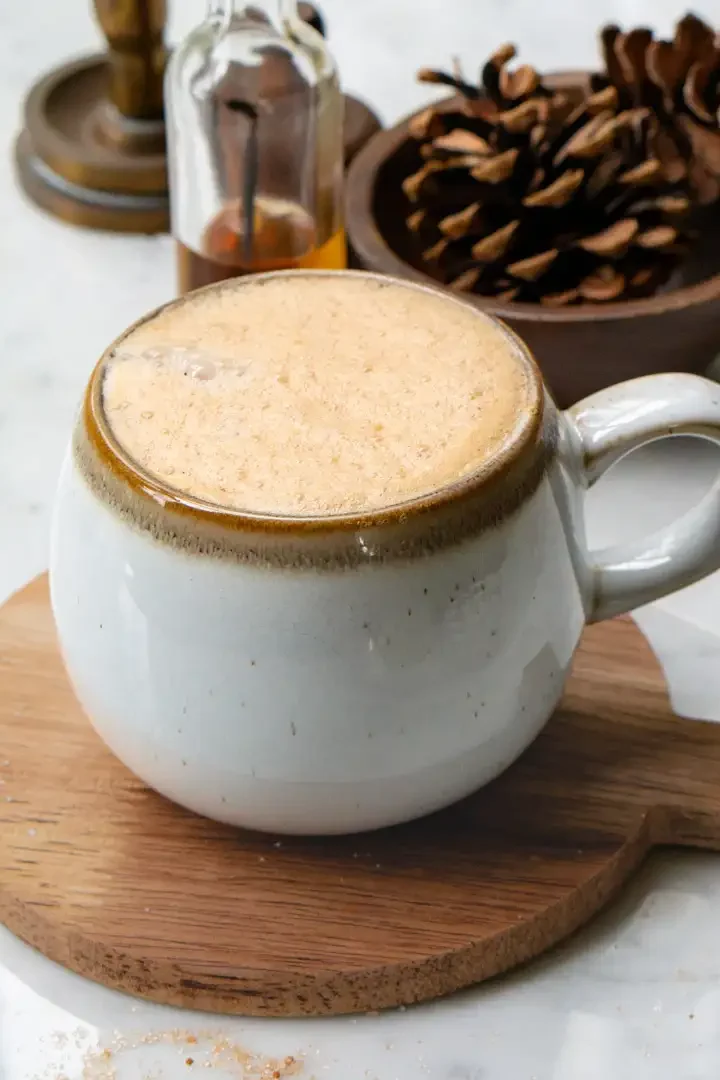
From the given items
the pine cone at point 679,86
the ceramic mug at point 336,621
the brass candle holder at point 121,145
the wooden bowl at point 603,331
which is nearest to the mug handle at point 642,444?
the ceramic mug at point 336,621

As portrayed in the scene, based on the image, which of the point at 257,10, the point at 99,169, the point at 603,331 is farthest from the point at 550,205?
the point at 99,169

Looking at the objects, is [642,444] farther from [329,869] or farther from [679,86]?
[679,86]

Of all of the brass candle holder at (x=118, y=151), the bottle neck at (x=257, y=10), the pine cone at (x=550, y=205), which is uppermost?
→ the bottle neck at (x=257, y=10)

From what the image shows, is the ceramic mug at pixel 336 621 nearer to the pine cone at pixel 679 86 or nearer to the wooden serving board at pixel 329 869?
the wooden serving board at pixel 329 869

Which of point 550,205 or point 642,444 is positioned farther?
point 550,205

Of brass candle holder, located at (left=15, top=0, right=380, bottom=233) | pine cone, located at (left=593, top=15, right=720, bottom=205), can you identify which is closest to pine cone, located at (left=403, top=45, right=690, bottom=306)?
pine cone, located at (left=593, top=15, right=720, bottom=205)

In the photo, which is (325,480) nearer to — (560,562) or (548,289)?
(560,562)

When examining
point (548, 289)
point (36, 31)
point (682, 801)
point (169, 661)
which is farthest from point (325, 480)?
point (36, 31)
